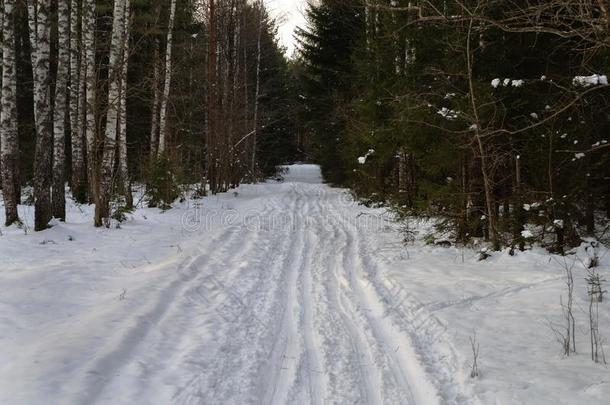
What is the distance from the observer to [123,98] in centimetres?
1290

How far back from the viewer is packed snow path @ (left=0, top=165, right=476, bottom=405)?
12.9 feet

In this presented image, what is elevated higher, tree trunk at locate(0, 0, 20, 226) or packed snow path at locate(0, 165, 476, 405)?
tree trunk at locate(0, 0, 20, 226)

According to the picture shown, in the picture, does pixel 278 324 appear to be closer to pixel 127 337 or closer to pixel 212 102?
pixel 127 337

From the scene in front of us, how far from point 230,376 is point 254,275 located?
3588 millimetres

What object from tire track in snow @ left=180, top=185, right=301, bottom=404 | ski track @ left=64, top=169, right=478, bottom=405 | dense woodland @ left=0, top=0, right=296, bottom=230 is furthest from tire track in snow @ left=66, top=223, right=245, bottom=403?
dense woodland @ left=0, top=0, right=296, bottom=230

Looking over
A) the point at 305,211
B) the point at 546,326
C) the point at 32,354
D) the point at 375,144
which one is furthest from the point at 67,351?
the point at 305,211

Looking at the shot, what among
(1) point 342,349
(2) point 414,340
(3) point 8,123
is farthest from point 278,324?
(3) point 8,123

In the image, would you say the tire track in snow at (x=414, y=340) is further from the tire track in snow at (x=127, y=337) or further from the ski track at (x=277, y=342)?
the tire track in snow at (x=127, y=337)

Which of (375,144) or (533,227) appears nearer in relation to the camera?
(533,227)

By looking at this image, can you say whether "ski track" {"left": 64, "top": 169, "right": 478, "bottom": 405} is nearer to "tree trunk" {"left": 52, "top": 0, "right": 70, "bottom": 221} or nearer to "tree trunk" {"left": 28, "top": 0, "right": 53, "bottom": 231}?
"tree trunk" {"left": 28, "top": 0, "right": 53, "bottom": 231}

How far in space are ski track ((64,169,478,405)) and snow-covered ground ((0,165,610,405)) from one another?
20mm

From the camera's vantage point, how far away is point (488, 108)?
8531mm

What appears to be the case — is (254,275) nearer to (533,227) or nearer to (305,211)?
(533,227)

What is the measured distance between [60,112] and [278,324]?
299 inches
